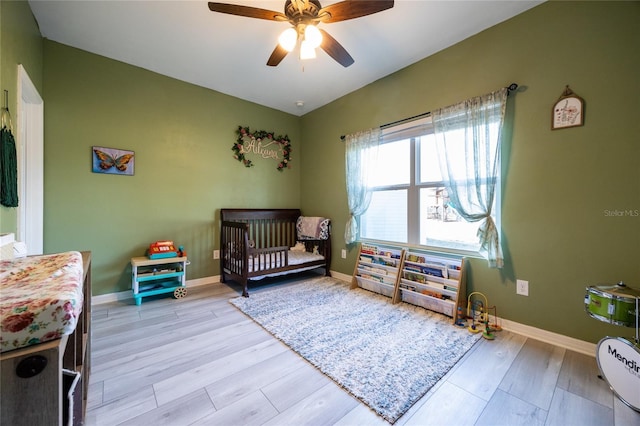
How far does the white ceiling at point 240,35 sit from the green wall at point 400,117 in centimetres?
15

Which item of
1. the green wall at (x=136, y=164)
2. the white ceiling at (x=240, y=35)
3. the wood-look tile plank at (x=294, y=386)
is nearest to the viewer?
the wood-look tile plank at (x=294, y=386)

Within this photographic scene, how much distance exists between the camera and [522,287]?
2.02 m

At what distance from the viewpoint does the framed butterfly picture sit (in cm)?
255

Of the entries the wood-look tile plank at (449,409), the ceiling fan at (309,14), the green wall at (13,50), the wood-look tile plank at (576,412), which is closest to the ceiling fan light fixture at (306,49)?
the ceiling fan at (309,14)

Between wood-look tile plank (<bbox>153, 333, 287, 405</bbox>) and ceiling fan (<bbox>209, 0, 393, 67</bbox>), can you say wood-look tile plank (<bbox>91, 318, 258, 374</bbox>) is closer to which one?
wood-look tile plank (<bbox>153, 333, 287, 405</bbox>)

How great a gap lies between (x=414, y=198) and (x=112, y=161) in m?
3.26

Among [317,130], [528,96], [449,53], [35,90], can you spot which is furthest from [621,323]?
[35,90]

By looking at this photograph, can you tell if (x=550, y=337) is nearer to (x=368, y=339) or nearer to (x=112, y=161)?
(x=368, y=339)

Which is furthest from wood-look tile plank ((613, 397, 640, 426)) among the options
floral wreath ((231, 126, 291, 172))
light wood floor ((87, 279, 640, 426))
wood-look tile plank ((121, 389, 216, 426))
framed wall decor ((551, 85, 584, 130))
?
floral wreath ((231, 126, 291, 172))

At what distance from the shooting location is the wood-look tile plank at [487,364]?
1.42m

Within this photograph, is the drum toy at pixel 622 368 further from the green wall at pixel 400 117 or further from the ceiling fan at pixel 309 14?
the ceiling fan at pixel 309 14

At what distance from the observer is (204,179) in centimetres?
324

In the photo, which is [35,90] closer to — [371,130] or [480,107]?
[371,130]

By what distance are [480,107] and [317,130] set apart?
7.46 ft
